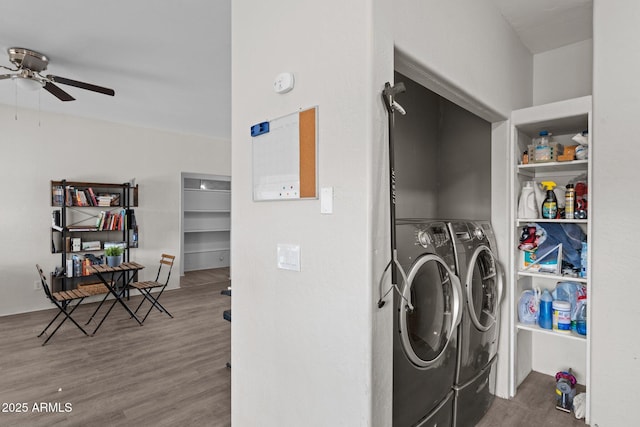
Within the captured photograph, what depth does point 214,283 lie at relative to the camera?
579cm

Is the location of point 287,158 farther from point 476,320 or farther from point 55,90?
point 55,90

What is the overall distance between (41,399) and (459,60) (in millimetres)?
3315

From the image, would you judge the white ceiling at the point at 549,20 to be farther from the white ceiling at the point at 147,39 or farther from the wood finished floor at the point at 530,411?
the wood finished floor at the point at 530,411

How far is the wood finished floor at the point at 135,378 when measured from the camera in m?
2.04

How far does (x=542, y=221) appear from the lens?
221cm

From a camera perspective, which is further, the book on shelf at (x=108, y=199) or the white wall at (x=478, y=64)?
the book on shelf at (x=108, y=199)

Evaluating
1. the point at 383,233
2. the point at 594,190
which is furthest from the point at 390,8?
the point at 594,190

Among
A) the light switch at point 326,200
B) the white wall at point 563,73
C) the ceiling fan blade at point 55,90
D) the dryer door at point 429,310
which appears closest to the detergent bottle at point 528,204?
the white wall at point 563,73

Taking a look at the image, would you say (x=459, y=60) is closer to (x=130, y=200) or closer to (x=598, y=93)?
(x=598, y=93)

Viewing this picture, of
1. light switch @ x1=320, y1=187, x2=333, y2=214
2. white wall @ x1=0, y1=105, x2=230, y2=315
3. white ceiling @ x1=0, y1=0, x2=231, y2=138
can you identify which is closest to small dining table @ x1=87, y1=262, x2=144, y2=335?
white wall @ x1=0, y1=105, x2=230, y2=315

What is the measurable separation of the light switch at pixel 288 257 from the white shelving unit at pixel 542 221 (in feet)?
5.46

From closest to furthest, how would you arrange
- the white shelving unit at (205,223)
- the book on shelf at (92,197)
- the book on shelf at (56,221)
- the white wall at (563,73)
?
the white wall at (563,73) < the book on shelf at (56,221) < the book on shelf at (92,197) < the white shelving unit at (205,223)

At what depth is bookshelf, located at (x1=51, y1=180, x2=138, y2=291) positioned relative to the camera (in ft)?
14.1

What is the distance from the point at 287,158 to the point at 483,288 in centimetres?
148
